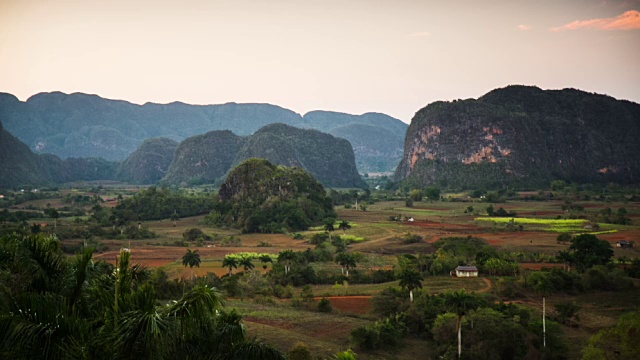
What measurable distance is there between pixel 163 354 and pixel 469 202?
102m

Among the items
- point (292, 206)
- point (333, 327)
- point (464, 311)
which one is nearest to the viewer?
point (464, 311)

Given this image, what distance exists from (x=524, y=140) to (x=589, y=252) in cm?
11122

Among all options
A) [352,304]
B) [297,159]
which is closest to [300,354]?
[352,304]

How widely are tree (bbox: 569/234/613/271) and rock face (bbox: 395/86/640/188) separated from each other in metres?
91.8

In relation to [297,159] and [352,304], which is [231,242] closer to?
[352,304]

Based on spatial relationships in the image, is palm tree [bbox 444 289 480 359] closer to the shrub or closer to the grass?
the shrub

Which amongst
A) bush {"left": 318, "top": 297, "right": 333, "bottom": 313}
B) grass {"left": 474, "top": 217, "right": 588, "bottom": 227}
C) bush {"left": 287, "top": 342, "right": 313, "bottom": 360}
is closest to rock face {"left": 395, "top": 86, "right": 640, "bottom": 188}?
grass {"left": 474, "top": 217, "right": 588, "bottom": 227}

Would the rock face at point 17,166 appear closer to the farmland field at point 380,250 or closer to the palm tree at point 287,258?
the farmland field at point 380,250

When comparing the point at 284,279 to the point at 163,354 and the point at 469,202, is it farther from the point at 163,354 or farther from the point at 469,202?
the point at 469,202

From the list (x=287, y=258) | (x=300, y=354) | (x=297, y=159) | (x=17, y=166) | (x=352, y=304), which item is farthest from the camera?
(x=297, y=159)

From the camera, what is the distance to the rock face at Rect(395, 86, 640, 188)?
149 m

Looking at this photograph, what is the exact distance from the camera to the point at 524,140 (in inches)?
6014

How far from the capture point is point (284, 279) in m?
42.3

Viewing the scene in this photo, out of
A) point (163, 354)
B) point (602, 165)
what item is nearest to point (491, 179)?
point (602, 165)
